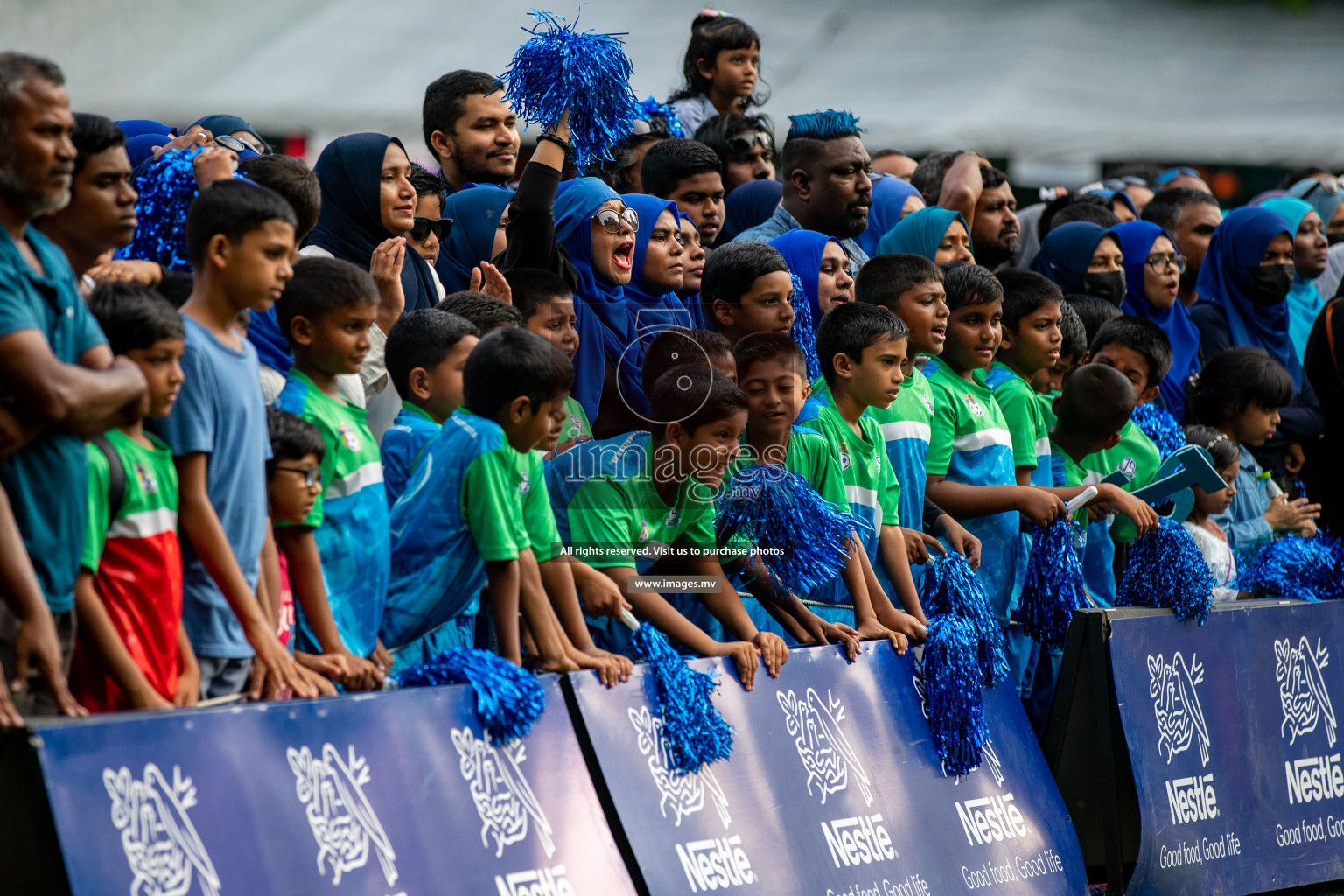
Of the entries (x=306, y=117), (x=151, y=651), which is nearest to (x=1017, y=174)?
(x=306, y=117)

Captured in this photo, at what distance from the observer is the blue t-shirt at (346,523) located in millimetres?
4355

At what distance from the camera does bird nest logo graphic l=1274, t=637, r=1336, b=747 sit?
260 inches

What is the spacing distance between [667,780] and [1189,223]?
6269 mm

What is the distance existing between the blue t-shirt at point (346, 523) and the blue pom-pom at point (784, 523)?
4.01 feet

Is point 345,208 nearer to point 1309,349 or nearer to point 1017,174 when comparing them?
point 1309,349

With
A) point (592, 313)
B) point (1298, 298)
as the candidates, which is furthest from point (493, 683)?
point (1298, 298)

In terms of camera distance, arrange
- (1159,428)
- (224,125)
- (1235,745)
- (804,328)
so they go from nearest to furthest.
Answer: (224,125) → (1235,745) → (804,328) → (1159,428)

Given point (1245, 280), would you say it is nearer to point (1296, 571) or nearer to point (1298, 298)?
point (1298, 298)

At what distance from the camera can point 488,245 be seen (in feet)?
20.3

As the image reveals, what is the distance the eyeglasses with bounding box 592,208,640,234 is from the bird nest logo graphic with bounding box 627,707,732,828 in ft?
6.70

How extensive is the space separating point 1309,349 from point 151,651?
6606 millimetres

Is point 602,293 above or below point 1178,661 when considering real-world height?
above

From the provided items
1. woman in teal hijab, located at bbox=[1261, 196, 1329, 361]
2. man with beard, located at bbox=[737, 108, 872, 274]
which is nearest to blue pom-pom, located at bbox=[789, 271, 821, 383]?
man with beard, located at bbox=[737, 108, 872, 274]

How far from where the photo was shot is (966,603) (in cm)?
557
